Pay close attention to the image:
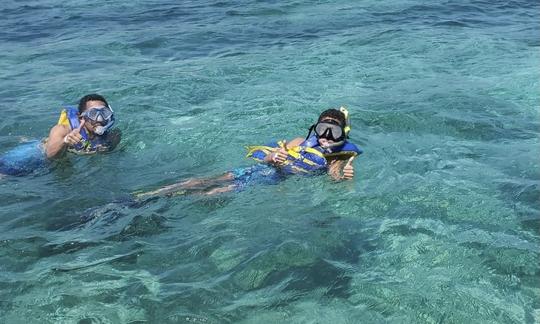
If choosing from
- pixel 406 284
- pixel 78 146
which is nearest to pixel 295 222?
pixel 406 284

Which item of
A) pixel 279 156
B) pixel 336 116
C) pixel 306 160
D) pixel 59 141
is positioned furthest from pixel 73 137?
pixel 336 116

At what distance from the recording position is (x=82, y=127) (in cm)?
687

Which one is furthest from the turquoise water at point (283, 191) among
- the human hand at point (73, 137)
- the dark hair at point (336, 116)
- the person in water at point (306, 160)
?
the dark hair at point (336, 116)

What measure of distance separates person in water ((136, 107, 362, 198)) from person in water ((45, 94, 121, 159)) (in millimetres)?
1315

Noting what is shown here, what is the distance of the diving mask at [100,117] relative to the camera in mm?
6727

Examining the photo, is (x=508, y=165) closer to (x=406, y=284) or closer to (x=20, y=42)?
(x=406, y=284)

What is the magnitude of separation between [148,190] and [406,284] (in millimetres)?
2940

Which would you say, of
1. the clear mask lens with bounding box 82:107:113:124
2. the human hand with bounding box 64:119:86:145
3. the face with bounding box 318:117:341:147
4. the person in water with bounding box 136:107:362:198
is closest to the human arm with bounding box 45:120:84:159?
the human hand with bounding box 64:119:86:145

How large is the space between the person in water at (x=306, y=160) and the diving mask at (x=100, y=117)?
50.5 inches

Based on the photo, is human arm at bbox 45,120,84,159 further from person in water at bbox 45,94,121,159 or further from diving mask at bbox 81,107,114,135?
diving mask at bbox 81,107,114,135

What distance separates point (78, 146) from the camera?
22.7 feet

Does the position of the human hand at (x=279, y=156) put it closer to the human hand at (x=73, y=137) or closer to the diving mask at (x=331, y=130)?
the diving mask at (x=331, y=130)

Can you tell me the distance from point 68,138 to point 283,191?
2495 mm

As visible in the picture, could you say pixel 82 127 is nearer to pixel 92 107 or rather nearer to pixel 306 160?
pixel 92 107
